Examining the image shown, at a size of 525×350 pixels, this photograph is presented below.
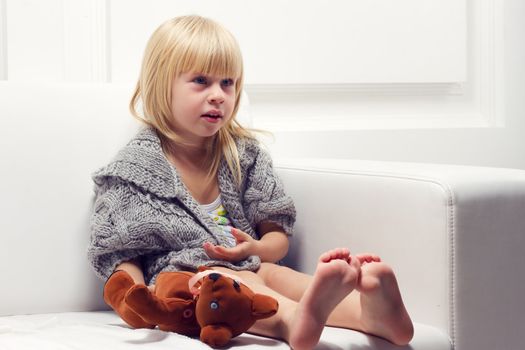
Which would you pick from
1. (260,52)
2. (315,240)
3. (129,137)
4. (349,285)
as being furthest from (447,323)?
(260,52)

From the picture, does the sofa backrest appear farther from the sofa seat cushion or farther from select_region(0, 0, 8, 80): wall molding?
select_region(0, 0, 8, 80): wall molding

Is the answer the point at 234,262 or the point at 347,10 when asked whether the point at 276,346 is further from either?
the point at 347,10

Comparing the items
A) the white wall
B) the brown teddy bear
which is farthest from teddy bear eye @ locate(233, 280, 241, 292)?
the white wall

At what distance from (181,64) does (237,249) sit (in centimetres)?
33

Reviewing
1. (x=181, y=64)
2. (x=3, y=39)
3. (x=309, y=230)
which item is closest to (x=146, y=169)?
(x=181, y=64)

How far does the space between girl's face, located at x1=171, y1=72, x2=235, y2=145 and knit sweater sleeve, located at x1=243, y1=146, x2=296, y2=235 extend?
12 cm

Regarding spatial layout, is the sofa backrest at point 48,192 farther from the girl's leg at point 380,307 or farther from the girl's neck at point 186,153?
the girl's leg at point 380,307

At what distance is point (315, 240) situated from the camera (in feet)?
4.85

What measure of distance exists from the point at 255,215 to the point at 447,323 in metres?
0.44

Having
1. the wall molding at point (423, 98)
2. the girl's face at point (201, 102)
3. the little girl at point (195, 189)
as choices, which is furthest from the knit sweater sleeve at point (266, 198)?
the wall molding at point (423, 98)

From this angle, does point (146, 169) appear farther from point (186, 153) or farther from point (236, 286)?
point (236, 286)

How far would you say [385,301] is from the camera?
1108 mm

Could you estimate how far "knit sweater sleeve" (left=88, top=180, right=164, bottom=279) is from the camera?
1325 millimetres

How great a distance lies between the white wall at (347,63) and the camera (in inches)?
69.9
